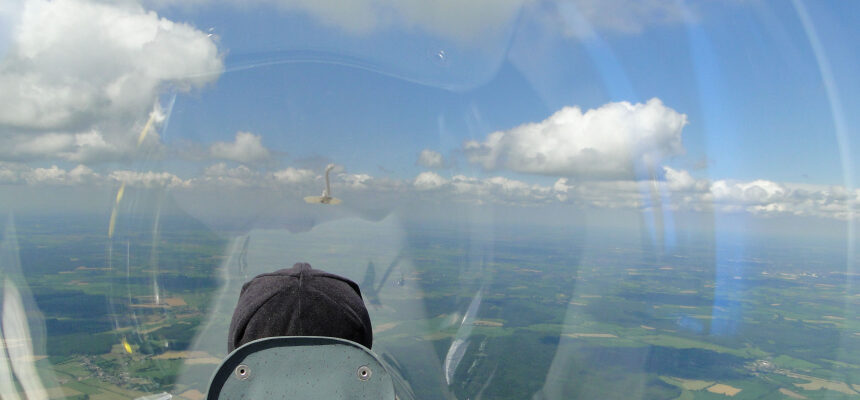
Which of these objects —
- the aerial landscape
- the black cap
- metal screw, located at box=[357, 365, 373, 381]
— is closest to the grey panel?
metal screw, located at box=[357, 365, 373, 381]

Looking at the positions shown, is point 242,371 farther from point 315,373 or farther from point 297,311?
point 297,311

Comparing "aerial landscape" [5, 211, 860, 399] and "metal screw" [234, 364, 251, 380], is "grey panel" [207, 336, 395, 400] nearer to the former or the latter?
"metal screw" [234, 364, 251, 380]

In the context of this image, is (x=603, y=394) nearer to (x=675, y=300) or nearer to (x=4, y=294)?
(x=675, y=300)

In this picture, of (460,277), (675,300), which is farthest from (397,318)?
(675,300)

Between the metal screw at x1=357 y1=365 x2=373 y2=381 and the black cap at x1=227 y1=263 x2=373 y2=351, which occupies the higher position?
the black cap at x1=227 y1=263 x2=373 y2=351

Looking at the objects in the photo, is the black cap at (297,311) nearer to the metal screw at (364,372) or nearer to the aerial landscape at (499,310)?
the metal screw at (364,372)

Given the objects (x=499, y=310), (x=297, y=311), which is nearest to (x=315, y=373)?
A: (x=297, y=311)

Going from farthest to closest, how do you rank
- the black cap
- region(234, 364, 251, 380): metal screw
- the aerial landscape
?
the aerial landscape < the black cap < region(234, 364, 251, 380): metal screw
